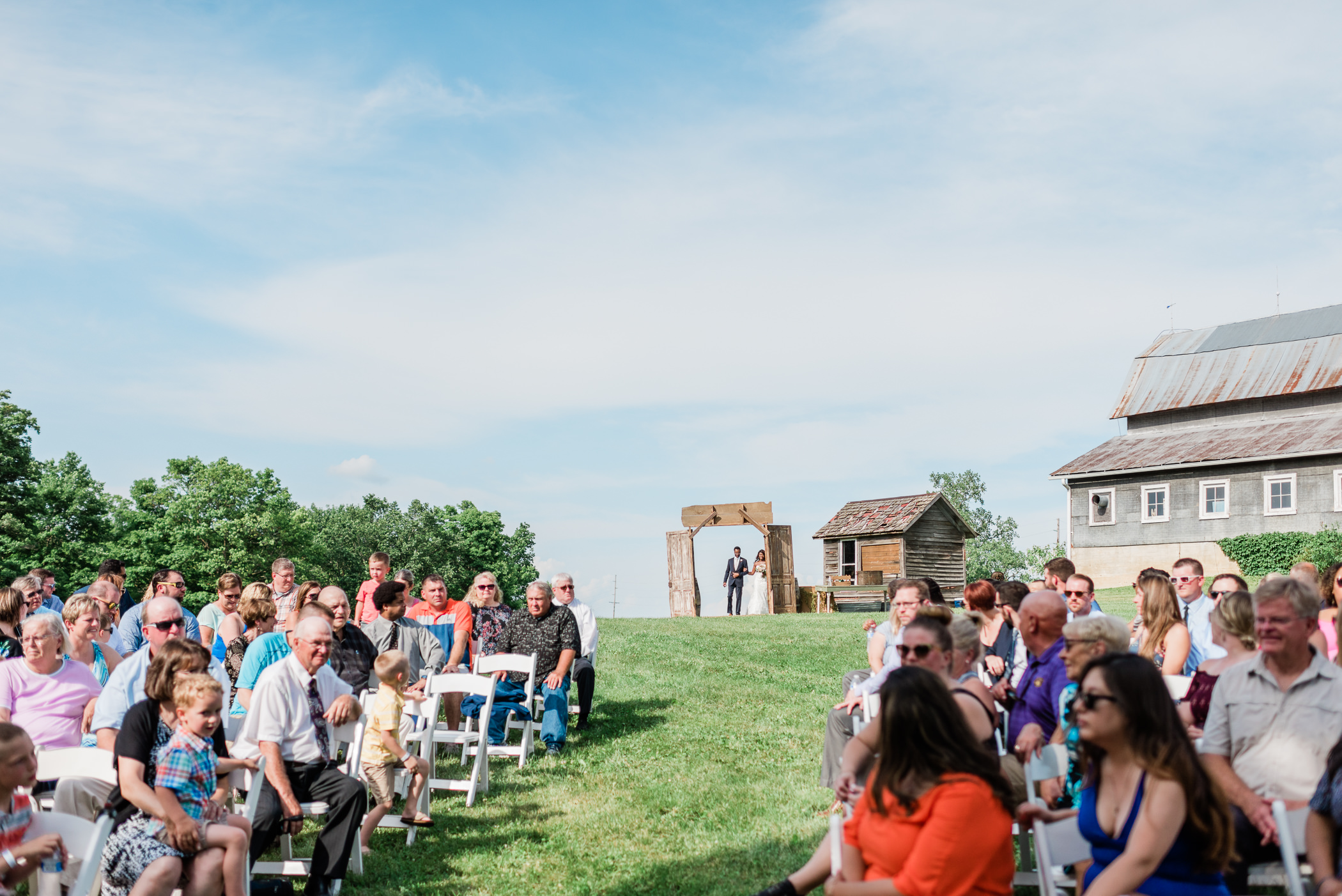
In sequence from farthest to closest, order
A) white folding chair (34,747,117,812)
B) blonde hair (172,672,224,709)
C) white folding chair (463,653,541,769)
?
1. white folding chair (463,653,541,769)
2. white folding chair (34,747,117,812)
3. blonde hair (172,672,224,709)

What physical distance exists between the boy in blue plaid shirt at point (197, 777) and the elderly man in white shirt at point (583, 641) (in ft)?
18.8

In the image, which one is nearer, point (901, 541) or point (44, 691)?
point (44, 691)

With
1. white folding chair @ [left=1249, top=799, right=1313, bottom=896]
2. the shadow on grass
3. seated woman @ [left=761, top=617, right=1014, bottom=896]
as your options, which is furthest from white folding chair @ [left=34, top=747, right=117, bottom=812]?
white folding chair @ [left=1249, top=799, right=1313, bottom=896]

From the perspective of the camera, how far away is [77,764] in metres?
5.22

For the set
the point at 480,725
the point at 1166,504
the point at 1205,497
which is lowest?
the point at 480,725

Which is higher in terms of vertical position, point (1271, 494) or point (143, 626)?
point (1271, 494)

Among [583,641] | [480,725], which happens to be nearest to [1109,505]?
[583,641]

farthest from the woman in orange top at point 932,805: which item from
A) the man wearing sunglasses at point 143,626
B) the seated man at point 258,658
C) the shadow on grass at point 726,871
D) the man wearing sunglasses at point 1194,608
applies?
the man wearing sunglasses at point 143,626

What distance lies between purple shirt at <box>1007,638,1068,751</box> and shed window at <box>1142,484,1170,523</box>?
33.0m

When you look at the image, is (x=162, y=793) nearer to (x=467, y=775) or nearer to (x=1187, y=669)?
(x=467, y=775)

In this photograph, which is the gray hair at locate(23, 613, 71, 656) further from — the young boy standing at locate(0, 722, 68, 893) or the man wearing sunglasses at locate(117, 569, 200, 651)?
the man wearing sunglasses at locate(117, 569, 200, 651)

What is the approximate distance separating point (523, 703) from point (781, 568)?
18898mm

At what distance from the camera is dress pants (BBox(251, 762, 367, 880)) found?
229 inches

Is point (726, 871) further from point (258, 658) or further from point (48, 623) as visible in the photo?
point (48, 623)
